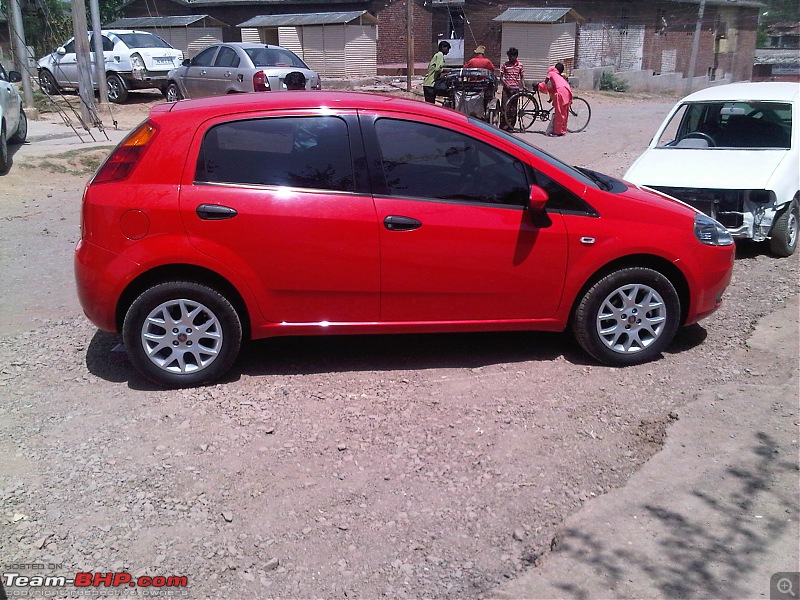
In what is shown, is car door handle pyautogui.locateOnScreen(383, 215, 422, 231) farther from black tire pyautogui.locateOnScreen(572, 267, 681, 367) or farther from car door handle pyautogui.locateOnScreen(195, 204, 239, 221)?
black tire pyautogui.locateOnScreen(572, 267, 681, 367)

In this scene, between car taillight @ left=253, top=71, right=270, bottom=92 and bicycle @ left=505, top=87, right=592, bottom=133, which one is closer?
bicycle @ left=505, top=87, right=592, bottom=133

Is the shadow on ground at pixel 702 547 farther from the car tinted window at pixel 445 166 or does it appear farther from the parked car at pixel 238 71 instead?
the parked car at pixel 238 71

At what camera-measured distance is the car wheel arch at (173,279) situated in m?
4.78

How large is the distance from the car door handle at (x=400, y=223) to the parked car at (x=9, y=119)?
853 cm

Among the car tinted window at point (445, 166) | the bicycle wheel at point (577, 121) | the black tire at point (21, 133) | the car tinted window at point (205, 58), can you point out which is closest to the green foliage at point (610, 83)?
the bicycle wheel at point (577, 121)

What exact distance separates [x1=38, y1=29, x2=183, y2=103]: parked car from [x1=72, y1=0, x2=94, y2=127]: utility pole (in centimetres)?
652

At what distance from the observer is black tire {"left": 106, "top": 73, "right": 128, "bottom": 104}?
21.3m

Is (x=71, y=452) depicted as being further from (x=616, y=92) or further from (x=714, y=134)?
(x=616, y=92)

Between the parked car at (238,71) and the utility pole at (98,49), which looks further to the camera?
the utility pole at (98,49)

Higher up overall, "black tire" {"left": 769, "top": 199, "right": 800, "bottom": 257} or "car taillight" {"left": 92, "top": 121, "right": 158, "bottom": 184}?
"car taillight" {"left": 92, "top": 121, "right": 158, "bottom": 184}

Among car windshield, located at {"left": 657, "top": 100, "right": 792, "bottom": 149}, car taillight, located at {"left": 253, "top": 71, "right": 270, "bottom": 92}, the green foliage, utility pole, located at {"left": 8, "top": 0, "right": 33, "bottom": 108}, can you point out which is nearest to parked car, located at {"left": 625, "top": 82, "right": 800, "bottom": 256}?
car windshield, located at {"left": 657, "top": 100, "right": 792, "bottom": 149}

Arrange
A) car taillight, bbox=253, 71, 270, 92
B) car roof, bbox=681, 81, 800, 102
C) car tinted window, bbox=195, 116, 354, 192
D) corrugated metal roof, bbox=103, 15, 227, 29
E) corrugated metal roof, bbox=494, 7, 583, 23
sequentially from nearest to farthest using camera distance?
car tinted window, bbox=195, 116, 354, 192 < car roof, bbox=681, 81, 800, 102 < car taillight, bbox=253, 71, 270, 92 < corrugated metal roof, bbox=494, 7, 583, 23 < corrugated metal roof, bbox=103, 15, 227, 29

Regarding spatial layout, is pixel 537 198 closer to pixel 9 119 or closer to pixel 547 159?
pixel 547 159

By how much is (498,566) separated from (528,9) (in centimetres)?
3147
